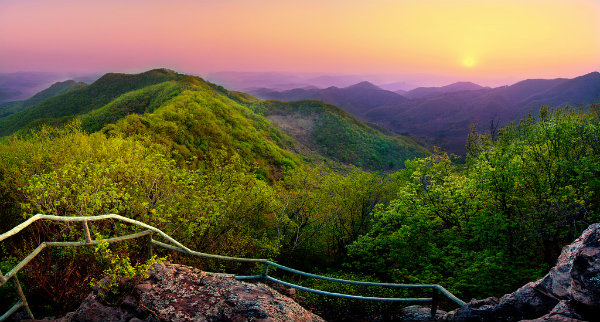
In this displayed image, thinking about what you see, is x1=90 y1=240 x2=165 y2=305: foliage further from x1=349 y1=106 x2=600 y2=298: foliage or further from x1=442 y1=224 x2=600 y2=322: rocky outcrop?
x1=349 y1=106 x2=600 y2=298: foliage

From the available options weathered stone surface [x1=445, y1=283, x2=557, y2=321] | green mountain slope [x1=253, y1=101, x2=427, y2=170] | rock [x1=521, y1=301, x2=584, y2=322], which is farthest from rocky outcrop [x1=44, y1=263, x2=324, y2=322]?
green mountain slope [x1=253, y1=101, x2=427, y2=170]

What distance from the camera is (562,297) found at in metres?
6.23

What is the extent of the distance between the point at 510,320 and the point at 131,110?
98.7 m

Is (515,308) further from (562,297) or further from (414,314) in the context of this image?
(414,314)

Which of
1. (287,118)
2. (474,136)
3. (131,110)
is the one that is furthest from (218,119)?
(287,118)

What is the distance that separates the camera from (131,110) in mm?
87375

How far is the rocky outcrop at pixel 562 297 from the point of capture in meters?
5.13

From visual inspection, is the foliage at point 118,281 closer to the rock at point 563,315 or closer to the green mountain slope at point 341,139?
the rock at point 563,315

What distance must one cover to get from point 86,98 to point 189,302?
17989cm

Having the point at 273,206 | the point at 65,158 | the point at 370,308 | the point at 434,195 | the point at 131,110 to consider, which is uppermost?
the point at 131,110

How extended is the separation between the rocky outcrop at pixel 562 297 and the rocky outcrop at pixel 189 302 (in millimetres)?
4176

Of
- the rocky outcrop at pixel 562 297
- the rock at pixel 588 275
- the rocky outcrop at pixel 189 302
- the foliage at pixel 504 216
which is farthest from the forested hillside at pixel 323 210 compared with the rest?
the rock at pixel 588 275

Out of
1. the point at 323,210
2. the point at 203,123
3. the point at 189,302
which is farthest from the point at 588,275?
the point at 203,123

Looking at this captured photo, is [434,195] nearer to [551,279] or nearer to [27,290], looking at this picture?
[551,279]
